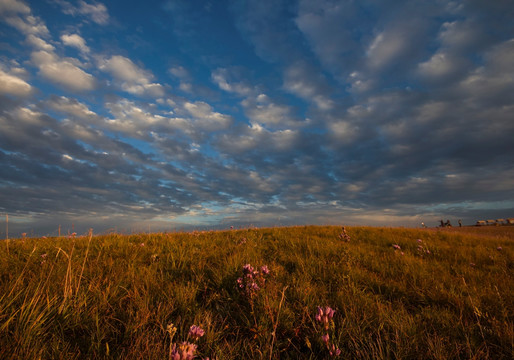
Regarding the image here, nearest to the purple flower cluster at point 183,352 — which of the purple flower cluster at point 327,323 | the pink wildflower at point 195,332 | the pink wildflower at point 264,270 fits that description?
the pink wildflower at point 195,332

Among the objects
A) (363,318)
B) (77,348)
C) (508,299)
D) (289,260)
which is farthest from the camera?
(289,260)

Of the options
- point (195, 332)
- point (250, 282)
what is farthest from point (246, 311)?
point (195, 332)

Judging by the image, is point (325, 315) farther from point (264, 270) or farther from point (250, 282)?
point (264, 270)

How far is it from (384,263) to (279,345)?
13.9ft

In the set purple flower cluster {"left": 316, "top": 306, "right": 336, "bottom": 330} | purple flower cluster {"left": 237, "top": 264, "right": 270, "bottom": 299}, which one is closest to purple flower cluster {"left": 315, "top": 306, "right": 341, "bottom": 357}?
purple flower cluster {"left": 316, "top": 306, "right": 336, "bottom": 330}

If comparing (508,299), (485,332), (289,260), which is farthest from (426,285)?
(289,260)

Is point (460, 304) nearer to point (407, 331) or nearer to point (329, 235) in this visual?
point (407, 331)

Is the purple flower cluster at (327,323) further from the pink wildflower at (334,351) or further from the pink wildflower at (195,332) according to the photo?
the pink wildflower at (195,332)

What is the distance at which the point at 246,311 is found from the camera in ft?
10.2

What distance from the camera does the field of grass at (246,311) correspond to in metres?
2.34

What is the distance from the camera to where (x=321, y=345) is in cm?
245

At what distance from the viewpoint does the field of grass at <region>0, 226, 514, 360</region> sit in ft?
7.66

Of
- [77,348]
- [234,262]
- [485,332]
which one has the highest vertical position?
[234,262]

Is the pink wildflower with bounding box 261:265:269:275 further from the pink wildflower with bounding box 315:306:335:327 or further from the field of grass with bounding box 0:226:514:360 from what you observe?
the pink wildflower with bounding box 315:306:335:327
